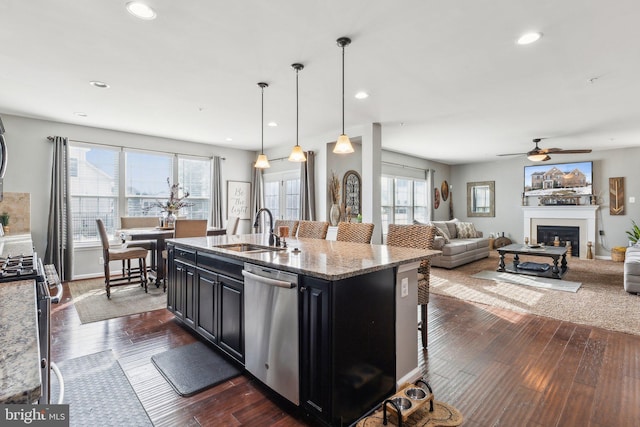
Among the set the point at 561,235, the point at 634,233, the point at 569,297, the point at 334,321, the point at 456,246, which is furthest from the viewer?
the point at 561,235

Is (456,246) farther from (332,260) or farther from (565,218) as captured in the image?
(332,260)

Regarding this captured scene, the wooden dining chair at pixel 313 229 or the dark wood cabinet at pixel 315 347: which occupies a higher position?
the wooden dining chair at pixel 313 229

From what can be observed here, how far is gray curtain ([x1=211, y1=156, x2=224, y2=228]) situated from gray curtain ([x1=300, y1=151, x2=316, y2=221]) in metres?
1.90

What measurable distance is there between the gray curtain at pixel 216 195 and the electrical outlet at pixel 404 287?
5384 mm

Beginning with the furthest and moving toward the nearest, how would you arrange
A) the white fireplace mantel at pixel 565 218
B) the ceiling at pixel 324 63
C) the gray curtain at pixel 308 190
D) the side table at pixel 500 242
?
the side table at pixel 500 242
the white fireplace mantel at pixel 565 218
the gray curtain at pixel 308 190
the ceiling at pixel 324 63

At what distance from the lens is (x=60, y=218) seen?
5.05 m

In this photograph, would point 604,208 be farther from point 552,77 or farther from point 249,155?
point 249,155

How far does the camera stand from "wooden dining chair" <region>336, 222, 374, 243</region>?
11.1 ft

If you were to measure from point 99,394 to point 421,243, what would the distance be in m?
2.65

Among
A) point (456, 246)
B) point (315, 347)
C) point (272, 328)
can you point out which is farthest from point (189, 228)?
point (456, 246)

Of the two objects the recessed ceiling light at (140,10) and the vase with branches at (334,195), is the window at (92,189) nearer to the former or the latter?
the vase with branches at (334,195)

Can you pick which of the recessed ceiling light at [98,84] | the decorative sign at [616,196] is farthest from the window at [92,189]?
the decorative sign at [616,196]

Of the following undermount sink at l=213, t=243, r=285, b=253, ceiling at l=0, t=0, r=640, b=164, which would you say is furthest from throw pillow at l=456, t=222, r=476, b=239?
undermount sink at l=213, t=243, r=285, b=253

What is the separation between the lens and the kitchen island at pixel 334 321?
1729 millimetres
